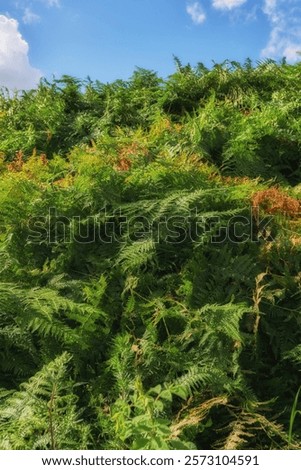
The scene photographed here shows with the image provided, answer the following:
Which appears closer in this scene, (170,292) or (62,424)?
(62,424)

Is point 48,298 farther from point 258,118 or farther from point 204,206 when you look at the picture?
point 258,118

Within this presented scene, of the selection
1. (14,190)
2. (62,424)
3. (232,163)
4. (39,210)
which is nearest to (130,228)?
(39,210)

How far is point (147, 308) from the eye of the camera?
13.8 feet

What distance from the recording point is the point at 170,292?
4312 millimetres

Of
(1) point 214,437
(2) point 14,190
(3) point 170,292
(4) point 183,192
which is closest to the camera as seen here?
(1) point 214,437

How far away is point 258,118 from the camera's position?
6.68m

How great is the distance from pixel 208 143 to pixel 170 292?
2.58 meters

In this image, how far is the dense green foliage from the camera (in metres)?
3.66

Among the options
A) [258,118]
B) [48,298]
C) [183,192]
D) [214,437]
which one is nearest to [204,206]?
[183,192]

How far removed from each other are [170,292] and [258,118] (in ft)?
10.1

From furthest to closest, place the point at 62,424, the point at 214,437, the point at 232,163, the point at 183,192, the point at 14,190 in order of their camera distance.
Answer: the point at 232,163 < the point at 14,190 < the point at 183,192 < the point at 214,437 < the point at 62,424

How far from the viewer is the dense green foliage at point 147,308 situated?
12.0 feet

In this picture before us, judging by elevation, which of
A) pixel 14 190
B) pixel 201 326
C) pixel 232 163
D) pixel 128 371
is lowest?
pixel 128 371

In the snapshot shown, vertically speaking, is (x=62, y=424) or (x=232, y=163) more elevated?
(x=232, y=163)
